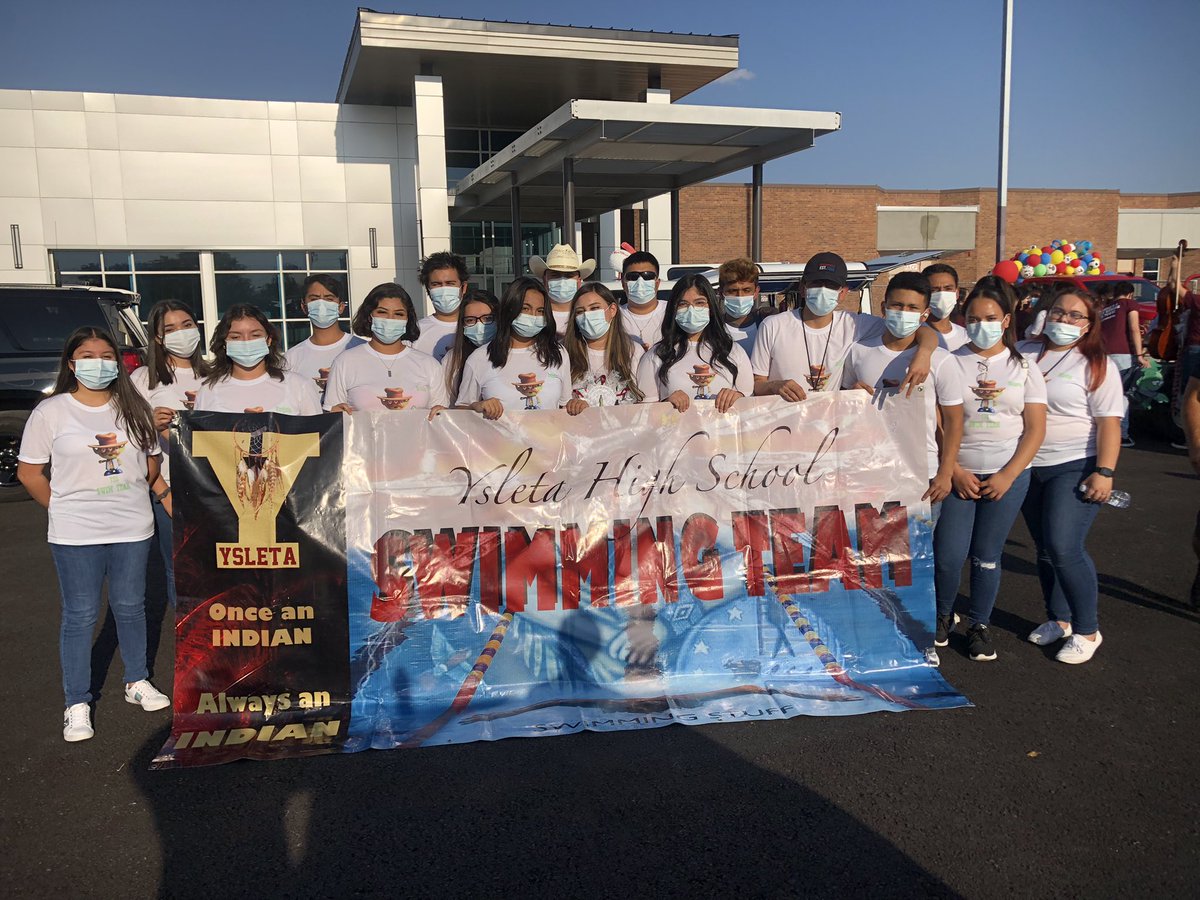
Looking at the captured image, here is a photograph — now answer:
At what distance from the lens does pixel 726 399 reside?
456 centimetres

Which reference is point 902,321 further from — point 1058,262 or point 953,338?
point 1058,262

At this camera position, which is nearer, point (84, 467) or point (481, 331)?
point (84, 467)

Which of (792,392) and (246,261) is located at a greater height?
(246,261)

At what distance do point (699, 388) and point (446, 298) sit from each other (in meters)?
2.10

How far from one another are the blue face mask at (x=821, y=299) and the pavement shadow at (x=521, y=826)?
2445 millimetres

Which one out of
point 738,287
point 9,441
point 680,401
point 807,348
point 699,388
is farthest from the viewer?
point 9,441

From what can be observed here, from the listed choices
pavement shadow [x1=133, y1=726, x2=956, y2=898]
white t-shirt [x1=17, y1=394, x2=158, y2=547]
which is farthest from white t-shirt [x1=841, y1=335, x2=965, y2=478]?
white t-shirt [x1=17, y1=394, x2=158, y2=547]

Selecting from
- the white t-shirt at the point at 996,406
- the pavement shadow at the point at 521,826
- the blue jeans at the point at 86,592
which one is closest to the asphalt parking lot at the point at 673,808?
the pavement shadow at the point at 521,826

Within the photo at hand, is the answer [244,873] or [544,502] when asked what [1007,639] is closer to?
[544,502]

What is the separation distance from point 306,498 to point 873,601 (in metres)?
2.84

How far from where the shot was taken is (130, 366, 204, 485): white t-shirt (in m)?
4.73

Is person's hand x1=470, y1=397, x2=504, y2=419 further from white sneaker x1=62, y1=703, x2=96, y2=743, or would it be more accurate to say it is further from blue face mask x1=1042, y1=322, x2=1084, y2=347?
blue face mask x1=1042, y1=322, x2=1084, y2=347

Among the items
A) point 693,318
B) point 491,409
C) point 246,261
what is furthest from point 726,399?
point 246,261

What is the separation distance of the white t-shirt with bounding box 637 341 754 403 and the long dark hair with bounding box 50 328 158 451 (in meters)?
2.48
